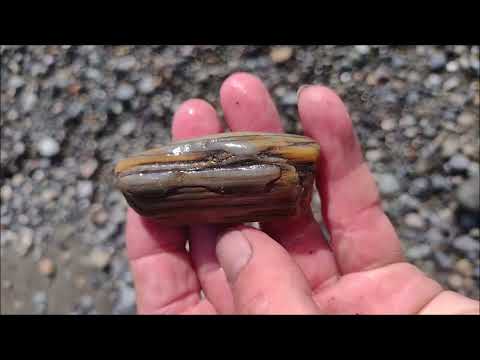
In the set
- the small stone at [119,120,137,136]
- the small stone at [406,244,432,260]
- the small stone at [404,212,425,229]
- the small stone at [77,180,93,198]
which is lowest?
the small stone at [406,244,432,260]

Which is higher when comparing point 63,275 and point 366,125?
point 366,125

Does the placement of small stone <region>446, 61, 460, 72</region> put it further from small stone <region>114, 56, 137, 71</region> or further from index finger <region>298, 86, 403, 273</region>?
small stone <region>114, 56, 137, 71</region>

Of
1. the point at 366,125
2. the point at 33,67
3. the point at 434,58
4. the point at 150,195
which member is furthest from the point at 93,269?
the point at 434,58

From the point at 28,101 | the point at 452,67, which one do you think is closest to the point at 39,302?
the point at 28,101

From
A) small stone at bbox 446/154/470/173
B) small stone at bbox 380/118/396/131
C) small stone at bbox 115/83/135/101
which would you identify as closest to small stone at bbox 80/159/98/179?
small stone at bbox 115/83/135/101

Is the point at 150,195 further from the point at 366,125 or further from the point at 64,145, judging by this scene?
the point at 366,125

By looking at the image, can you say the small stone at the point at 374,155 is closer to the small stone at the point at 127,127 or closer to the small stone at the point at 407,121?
the small stone at the point at 407,121
